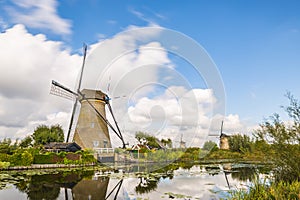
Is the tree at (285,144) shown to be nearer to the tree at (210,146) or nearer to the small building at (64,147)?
the small building at (64,147)

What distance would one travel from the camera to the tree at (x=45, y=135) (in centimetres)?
3353

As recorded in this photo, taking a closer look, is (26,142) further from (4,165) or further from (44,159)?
(4,165)

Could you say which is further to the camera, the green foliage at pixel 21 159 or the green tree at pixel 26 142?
the green tree at pixel 26 142

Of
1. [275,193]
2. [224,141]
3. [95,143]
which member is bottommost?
[275,193]

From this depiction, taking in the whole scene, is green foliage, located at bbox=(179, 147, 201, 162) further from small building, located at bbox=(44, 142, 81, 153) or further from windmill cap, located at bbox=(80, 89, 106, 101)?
small building, located at bbox=(44, 142, 81, 153)

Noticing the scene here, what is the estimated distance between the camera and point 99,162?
2367 centimetres

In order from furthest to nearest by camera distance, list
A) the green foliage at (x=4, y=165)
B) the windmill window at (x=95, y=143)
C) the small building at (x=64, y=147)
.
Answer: the windmill window at (x=95, y=143)
the small building at (x=64, y=147)
the green foliage at (x=4, y=165)

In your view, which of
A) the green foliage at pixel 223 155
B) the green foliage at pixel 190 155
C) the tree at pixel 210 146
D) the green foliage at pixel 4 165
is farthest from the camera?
the tree at pixel 210 146

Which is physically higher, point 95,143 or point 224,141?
point 224,141

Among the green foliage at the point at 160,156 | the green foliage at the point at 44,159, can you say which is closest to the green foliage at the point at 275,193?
the green foliage at the point at 44,159

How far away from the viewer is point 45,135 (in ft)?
110

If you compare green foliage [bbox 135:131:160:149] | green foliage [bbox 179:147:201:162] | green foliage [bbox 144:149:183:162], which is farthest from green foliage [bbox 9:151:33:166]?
green foliage [bbox 179:147:201:162]

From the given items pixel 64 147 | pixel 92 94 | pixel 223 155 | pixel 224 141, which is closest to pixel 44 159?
pixel 64 147

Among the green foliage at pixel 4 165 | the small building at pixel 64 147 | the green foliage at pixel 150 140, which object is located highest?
the green foliage at pixel 150 140
